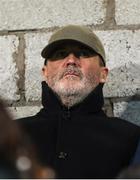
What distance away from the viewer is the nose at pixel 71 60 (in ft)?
6.09

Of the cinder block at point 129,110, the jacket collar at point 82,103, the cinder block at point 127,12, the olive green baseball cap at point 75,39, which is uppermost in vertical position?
the cinder block at point 127,12

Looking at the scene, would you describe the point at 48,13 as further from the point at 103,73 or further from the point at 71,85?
the point at 71,85

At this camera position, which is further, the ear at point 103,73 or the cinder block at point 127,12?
the cinder block at point 127,12

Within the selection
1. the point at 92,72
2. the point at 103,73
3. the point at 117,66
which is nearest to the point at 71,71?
the point at 92,72

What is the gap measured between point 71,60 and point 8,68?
51 cm

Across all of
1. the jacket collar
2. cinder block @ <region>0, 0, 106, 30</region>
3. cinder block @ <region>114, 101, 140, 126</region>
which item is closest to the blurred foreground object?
the jacket collar

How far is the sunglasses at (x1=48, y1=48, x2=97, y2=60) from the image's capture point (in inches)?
74.6

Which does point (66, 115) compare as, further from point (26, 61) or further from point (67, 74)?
point (26, 61)

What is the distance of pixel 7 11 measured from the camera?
2344 millimetres

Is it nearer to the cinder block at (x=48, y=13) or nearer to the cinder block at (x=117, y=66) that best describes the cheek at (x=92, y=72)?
the cinder block at (x=117, y=66)

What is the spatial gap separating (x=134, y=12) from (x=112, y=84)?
0.33 metres

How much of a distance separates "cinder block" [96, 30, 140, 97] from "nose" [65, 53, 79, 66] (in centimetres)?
36

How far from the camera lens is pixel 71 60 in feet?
6.10

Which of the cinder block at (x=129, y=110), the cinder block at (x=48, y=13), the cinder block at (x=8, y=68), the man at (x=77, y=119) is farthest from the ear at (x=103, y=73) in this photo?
the cinder block at (x=8, y=68)
